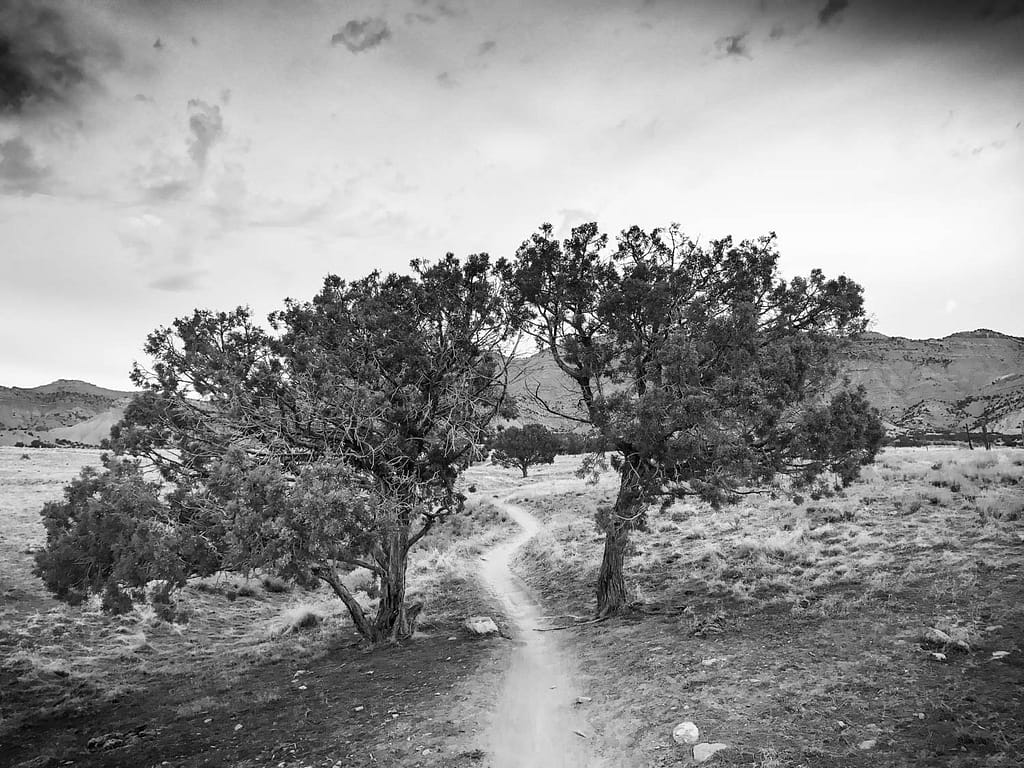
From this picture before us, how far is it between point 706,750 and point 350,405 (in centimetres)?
983

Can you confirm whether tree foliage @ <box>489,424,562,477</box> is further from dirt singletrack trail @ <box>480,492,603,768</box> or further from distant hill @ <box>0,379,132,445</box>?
distant hill @ <box>0,379,132,445</box>

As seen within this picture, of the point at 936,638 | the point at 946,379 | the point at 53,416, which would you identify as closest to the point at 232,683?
the point at 936,638

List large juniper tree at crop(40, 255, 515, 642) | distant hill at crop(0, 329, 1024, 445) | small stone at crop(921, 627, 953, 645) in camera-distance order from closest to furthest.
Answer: small stone at crop(921, 627, 953, 645), large juniper tree at crop(40, 255, 515, 642), distant hill at crop(0, 329, 1024, 445)

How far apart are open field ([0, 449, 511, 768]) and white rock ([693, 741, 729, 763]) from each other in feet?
10.1

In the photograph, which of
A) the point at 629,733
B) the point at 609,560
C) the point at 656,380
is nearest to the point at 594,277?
the point at 656,380

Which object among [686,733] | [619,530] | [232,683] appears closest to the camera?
[686,733]

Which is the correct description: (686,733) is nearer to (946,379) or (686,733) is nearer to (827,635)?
(827,635)

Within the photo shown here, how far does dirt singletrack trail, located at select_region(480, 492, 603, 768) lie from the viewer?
804cm

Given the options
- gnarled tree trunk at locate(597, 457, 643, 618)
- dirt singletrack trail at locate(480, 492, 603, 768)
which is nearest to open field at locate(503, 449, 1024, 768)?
dirt singletrack trail at locate(480, 492, 603, 768)

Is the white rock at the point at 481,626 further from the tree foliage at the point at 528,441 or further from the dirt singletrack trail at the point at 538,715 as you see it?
the tree foliage at the point at 528,441

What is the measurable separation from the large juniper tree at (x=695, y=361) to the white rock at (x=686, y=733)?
5356 millimetres

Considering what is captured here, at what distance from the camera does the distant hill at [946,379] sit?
354ft

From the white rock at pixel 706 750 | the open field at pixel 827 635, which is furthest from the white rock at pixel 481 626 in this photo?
the white rock at pixel 706 750

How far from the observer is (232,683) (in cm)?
1265
